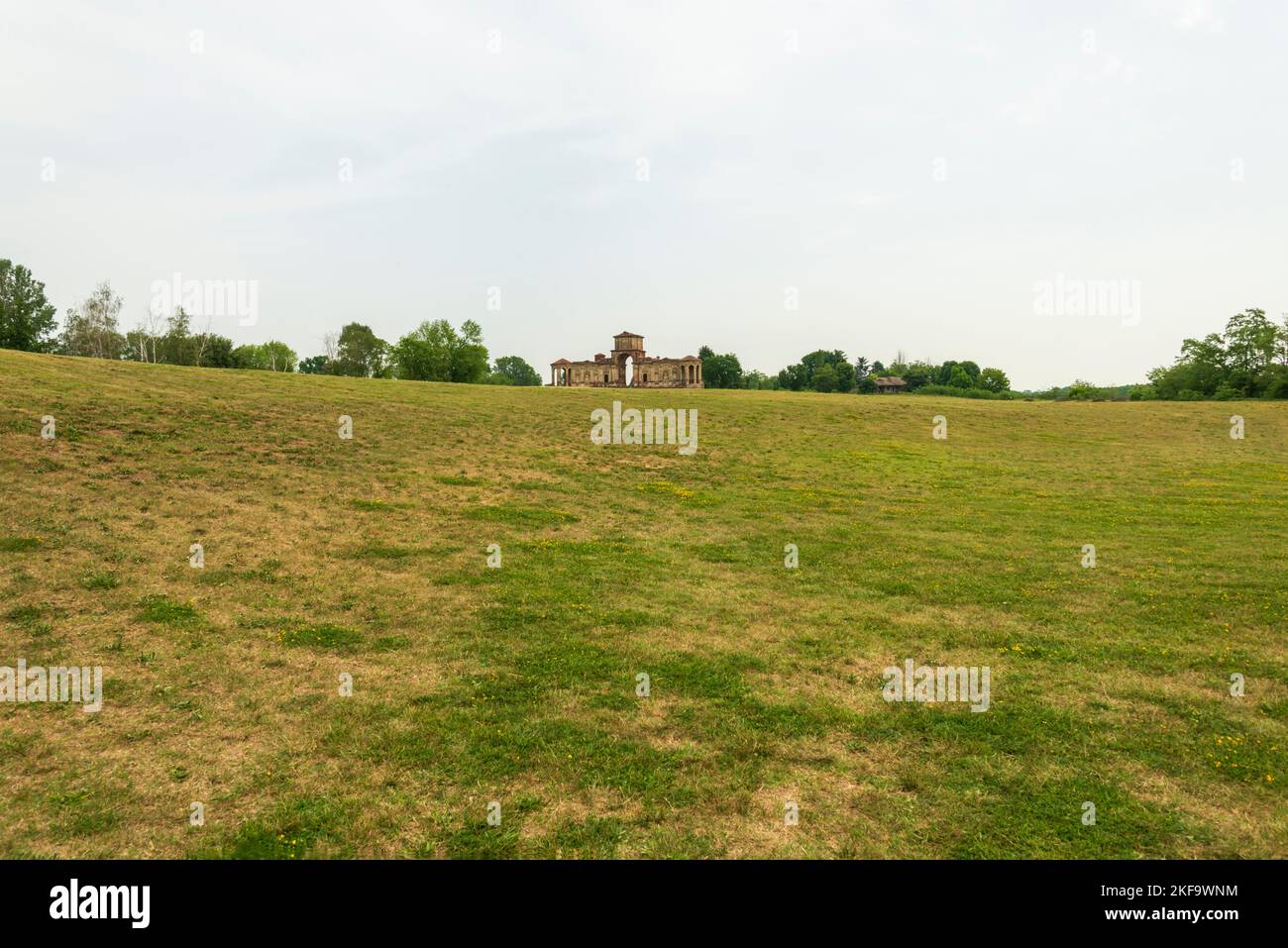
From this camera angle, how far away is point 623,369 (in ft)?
424

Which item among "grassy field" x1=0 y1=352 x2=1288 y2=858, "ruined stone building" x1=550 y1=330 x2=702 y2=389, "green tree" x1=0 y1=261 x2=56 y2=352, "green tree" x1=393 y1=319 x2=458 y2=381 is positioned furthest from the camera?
"ruined stone building" x1=550 y1=330 x2=702 y2=389

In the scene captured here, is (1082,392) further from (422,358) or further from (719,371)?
(422,358)

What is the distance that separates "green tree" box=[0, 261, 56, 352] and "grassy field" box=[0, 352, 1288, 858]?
2833 inches

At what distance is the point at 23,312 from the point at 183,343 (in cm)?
1773

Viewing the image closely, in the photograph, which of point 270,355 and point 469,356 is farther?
point 270,355

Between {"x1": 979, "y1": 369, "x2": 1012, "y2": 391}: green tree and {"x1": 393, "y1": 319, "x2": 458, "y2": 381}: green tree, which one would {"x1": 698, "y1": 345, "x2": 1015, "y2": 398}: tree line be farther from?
{"x1": 393, "y1": 319, "x2": 458, "y2": 381}: green tree

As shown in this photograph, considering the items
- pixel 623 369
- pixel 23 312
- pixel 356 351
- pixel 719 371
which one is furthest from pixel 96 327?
pixel 719 371

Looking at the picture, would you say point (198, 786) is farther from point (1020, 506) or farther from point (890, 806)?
point (1020, 506)

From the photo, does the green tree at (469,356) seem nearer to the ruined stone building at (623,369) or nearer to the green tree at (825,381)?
the ruined stone building at (623,369)

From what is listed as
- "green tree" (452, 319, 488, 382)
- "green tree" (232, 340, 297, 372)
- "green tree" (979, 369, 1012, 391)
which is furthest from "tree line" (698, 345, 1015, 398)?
"green tree" (232, 340, 297, 372)

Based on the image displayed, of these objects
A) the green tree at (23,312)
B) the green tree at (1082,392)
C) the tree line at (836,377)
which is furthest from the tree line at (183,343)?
the green tree at (1082,392)

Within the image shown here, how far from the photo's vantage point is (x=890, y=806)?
316 inches

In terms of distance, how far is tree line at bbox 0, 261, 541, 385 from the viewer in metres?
82.2

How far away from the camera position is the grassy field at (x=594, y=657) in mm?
7688
